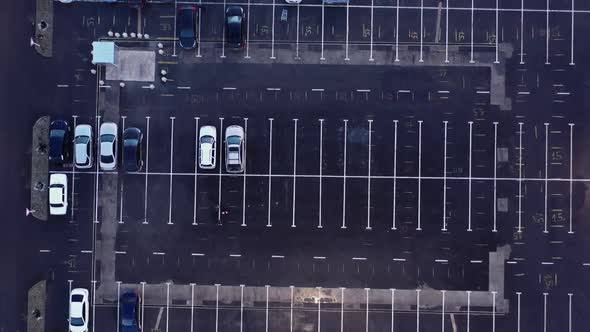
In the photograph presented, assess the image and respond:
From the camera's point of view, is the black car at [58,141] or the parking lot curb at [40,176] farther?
the parking lot curb at [40,176]

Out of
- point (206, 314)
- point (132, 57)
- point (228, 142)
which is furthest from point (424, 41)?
point (206, 314)

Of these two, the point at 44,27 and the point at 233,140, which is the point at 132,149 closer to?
the point at 233,140

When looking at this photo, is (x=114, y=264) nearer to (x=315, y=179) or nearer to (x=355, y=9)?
(x=315, y=179)

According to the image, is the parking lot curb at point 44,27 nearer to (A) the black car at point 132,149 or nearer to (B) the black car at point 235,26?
(A) the black car at point 132,149

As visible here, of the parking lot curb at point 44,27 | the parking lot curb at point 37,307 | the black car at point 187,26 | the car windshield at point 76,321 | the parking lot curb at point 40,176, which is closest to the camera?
the car windshield at point 76,321

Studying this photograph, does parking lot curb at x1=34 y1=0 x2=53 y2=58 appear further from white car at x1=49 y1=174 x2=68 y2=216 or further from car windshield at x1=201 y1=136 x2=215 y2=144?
car windshield at x1=201 y1=136 x2=215 y2=144

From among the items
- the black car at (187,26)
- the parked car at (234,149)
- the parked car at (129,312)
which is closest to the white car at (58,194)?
the parked car at (129,312)

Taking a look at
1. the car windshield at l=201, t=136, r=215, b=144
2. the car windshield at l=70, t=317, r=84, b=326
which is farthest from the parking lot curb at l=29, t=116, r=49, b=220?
the car windshield at l=201, t=136, r=215, b=144
